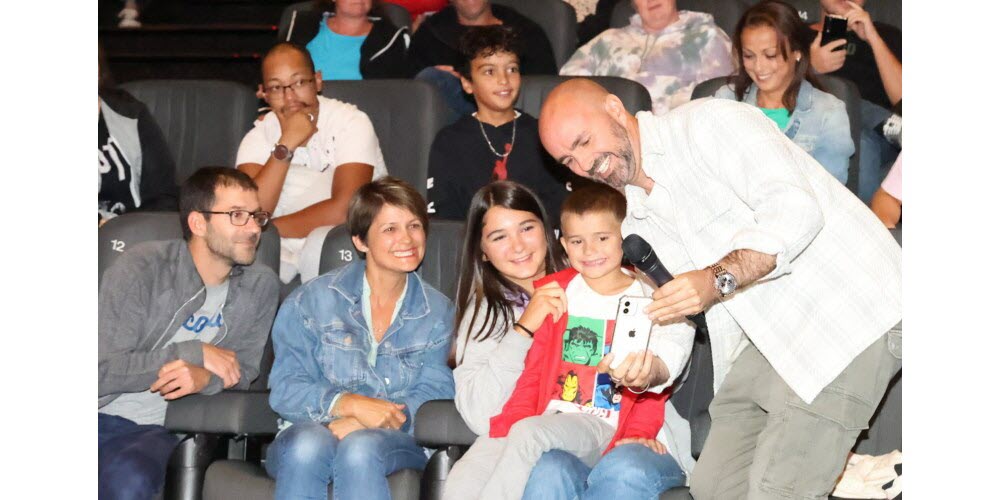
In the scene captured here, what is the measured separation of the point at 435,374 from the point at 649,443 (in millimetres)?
657

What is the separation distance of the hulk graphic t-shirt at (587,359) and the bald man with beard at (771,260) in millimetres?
363

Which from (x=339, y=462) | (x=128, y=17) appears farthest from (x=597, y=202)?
(x=128, y=17)

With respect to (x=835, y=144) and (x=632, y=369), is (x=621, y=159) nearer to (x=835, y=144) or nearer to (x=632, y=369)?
(x=632, y=369)

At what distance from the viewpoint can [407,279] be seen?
3.12 m

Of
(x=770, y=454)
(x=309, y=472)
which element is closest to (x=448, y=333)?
(x=309, y=472)

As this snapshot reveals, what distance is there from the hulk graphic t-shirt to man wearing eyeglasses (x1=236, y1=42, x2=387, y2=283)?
123 centimetres

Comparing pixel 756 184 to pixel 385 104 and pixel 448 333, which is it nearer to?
pixel 448 333

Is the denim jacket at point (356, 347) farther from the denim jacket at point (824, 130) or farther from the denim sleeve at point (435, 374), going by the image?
the denim jacket at point (824, 130)

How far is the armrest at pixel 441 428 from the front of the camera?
103 inches

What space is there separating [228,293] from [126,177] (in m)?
1.16

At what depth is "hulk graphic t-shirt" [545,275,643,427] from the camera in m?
2.68

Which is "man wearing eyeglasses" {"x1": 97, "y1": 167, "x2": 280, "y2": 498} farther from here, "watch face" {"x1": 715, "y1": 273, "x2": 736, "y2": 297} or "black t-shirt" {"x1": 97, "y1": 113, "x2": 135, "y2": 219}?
"watch face" {"x1": 715, "y1": 273, "x2": 736, "y2": 297}

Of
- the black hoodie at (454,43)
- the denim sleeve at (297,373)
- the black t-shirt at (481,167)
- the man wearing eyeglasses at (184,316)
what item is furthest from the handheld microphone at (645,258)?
the black hoodie at (454,43)

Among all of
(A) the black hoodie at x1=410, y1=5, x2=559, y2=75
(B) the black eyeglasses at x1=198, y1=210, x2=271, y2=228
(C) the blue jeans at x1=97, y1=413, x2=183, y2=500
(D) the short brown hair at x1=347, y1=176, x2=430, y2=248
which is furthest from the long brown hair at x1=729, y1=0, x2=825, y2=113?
(C) the blue jeans at x1=97, y1=413, x2=183, y2=500
